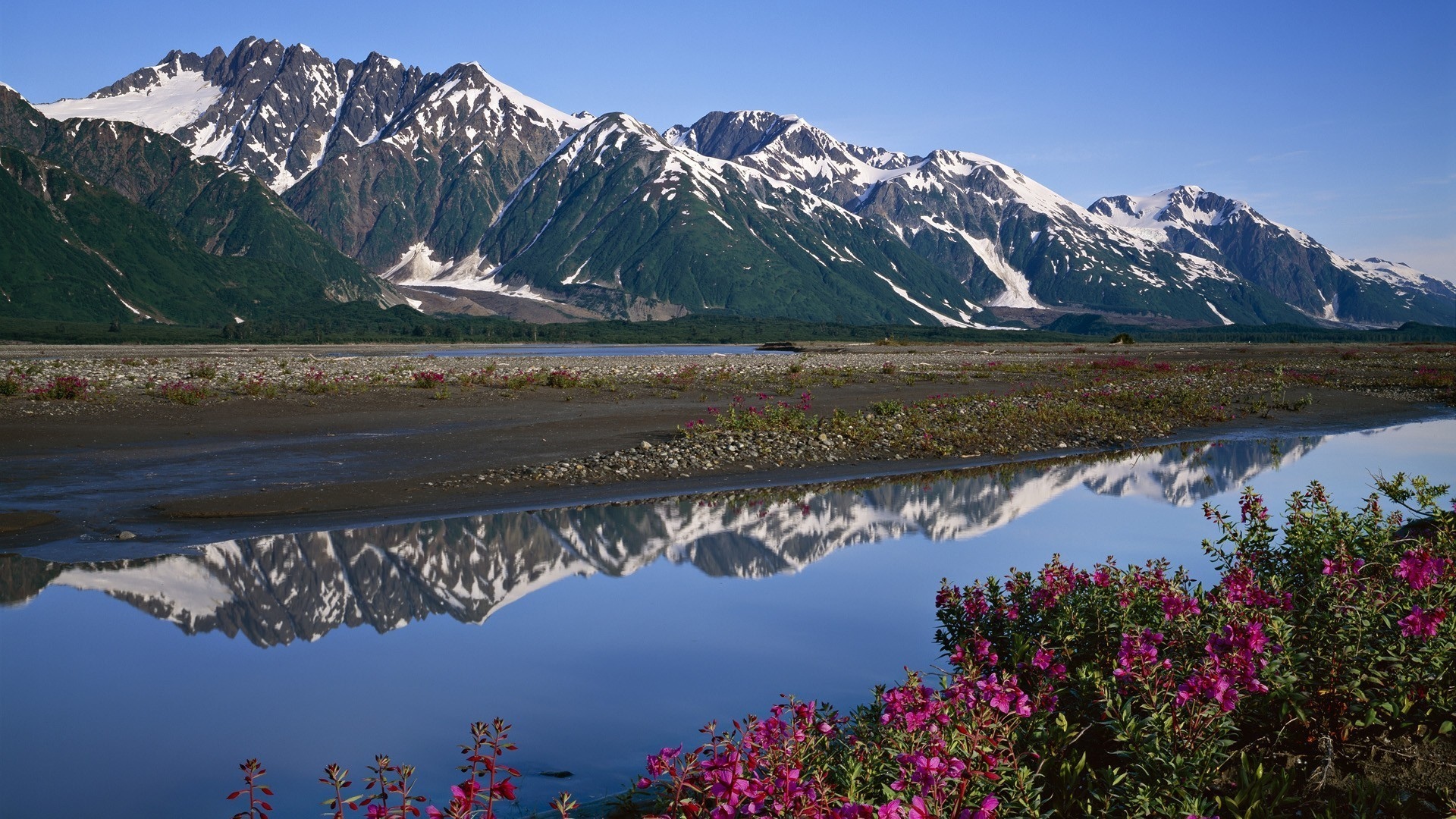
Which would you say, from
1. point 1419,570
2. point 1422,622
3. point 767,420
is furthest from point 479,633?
point 767,420

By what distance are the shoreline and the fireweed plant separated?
12865 mm

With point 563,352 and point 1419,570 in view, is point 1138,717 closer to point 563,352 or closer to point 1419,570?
point 1419,570

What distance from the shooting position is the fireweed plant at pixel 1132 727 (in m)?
5.14

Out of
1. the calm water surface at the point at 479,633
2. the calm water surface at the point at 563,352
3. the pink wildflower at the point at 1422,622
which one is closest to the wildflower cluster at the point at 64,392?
the calm water surface at the point at 479,633

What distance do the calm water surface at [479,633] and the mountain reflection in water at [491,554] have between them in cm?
7

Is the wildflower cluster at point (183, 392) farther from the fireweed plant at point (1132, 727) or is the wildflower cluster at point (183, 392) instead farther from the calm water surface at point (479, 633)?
the fireweed plant at point (1132, 727)

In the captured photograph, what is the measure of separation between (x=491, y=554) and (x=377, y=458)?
1051cm

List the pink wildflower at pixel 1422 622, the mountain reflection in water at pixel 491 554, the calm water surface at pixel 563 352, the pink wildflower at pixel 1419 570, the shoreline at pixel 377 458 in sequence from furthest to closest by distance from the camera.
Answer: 1. the calm water surface at pixel 563 352
2. the shoreline at pixel 377 458
3. the mountain reflection in water at pixel 491 554
4. the pink wildflower at pixel 1419 570
5. the pink wildflower at pixel 1422 622

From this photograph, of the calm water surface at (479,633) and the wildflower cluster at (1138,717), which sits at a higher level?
the wildflower cluster at (1138,717)

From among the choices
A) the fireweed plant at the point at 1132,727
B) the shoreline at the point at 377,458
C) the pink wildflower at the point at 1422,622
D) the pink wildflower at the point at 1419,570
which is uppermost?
the pink wildflower at the point at 1419,570

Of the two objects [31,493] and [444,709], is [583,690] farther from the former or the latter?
[31,493]

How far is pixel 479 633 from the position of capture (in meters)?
13.1

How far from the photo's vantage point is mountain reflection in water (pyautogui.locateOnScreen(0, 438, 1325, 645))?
46.7ft

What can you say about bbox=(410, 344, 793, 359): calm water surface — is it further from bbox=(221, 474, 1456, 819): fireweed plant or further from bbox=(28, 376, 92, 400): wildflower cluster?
bbox=(221, 474, 1456, 819): fireweed plant
